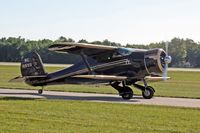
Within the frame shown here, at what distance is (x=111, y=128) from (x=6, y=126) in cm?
246

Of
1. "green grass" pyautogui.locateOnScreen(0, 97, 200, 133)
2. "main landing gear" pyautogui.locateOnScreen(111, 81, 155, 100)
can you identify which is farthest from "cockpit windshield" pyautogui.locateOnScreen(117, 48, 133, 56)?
"green grass" pyautogui.locateOnScreen(0, 97, 200, 133)

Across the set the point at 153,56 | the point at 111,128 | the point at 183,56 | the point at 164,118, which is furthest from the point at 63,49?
the point at 183,56

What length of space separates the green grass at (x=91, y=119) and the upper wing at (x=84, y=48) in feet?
19.2

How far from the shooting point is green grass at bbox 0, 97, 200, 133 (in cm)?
951

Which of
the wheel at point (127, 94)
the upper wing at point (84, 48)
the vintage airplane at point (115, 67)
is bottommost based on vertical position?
the wheel at point (127, 94)

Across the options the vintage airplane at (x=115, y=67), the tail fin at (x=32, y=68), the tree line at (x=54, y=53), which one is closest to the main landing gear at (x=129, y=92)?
the vintage airplane at (x=115, y=67)

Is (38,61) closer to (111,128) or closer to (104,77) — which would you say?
(104,77)

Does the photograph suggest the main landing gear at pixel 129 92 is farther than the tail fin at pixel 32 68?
No

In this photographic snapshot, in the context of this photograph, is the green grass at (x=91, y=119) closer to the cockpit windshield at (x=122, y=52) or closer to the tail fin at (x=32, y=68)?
the cockpit windshield at (x=122, y=52)

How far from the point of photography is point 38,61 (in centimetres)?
2183

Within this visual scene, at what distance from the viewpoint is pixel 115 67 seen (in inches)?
774

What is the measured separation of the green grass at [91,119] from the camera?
9.51 metres

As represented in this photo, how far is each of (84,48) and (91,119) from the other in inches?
371

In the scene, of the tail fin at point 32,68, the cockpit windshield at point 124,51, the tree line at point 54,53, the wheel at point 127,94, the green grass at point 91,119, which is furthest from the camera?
the tree line at point 54,53
